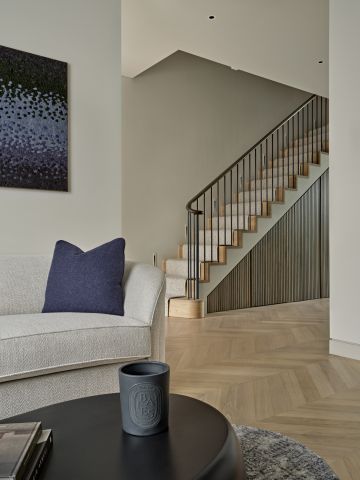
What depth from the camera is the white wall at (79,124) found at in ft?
10.3

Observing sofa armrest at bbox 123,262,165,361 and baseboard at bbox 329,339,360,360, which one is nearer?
sofa armrest at bbox 123,262,165,361

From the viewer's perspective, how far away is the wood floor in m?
2.16

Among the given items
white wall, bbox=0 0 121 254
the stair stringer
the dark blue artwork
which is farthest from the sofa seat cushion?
the stair stringer

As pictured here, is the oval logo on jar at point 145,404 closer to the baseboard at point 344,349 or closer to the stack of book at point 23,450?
the stack of book at point 23,450

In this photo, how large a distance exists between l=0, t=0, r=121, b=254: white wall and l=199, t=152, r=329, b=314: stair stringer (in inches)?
98.7

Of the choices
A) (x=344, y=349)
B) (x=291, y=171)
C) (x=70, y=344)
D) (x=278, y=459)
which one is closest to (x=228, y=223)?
(x=291, y=171)

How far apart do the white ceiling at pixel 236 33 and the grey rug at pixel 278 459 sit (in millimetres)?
3628

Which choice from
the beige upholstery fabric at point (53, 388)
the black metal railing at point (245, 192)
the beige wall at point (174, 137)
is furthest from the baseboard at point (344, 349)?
the beige wall at point (174, 137)

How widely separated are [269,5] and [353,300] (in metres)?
2.65

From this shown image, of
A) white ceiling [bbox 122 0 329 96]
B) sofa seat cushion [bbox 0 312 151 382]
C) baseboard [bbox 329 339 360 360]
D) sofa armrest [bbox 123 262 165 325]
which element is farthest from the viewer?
white ceiling [bbox 122 0 329 96]

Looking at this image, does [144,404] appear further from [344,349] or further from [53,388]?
[344,349]

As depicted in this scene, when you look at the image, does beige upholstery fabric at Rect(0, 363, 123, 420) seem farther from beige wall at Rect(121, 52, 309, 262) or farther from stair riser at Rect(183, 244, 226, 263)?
beige wall at Rect(121, 52, 309, 262)

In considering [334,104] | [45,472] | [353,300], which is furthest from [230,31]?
[45,472]

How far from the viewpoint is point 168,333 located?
4465mm
